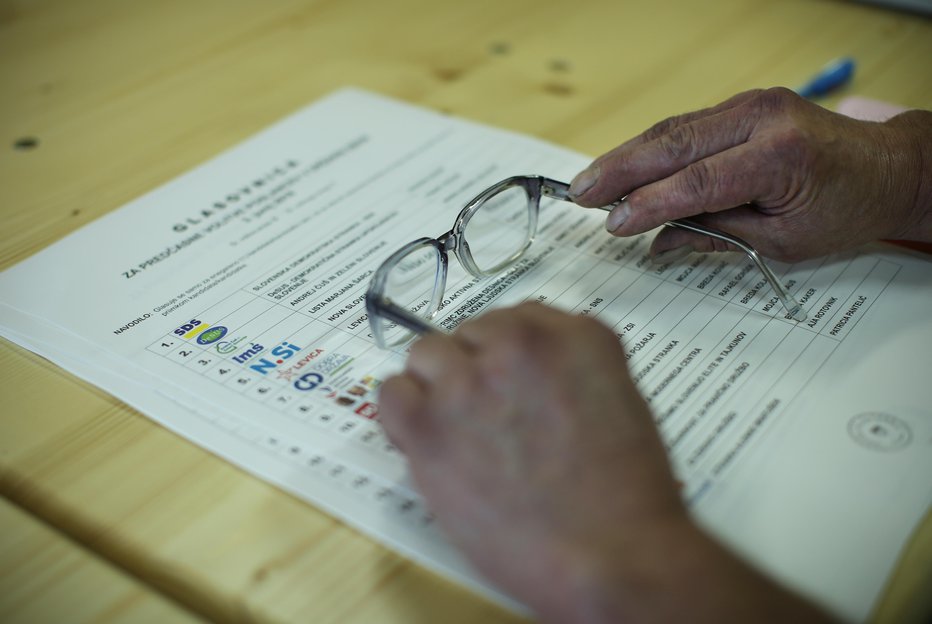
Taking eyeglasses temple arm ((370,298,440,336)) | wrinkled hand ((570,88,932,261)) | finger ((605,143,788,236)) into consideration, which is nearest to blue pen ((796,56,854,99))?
wrinkled hand ((570,88,932,261))

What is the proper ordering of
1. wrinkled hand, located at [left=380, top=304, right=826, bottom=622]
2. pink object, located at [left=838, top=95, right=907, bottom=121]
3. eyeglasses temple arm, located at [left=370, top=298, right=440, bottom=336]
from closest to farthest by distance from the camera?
wrinkled hand, located at [left=380, top=304, right=826, bottom=622]
eyeglasses temple arm, located at [left=370, top=298, right=440, bottom=336]
pink object, located at [left=838, top=95, right=907, bottom=121]

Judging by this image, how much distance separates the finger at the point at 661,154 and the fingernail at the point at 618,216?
18 millimetres

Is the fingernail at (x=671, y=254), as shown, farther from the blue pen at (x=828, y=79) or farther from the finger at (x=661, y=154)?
the blue pen at (x=828, y=79)

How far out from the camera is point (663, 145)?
28.7 inches

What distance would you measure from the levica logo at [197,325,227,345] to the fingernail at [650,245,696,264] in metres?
0.38

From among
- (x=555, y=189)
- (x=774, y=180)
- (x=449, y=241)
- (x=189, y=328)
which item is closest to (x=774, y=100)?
(x=774, y=180)

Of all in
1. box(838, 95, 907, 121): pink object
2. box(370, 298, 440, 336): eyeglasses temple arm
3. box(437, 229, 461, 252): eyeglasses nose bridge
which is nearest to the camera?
box(370, 298, 440, 336): eyeglasses temple arm

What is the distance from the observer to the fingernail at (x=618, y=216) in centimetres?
73

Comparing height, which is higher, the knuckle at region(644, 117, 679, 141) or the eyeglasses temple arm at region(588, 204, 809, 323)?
the knuckle at region(644, 117, 679, 141)

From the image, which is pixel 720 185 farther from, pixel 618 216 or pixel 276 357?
pixel 276 357

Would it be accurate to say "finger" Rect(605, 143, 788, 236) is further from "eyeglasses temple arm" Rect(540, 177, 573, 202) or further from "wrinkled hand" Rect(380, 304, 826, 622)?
"wrinkled hand" Rect(380, 304, 826, 622)

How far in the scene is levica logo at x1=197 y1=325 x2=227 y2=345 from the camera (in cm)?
68

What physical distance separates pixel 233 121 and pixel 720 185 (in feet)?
1.96

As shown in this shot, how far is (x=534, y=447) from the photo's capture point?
0.50 m
